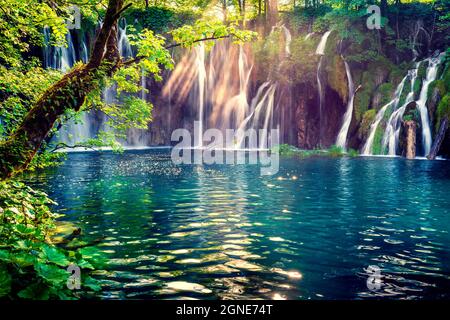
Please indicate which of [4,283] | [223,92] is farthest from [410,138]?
[4,283]

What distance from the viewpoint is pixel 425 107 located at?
33656mm

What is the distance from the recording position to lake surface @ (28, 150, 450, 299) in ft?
21.0

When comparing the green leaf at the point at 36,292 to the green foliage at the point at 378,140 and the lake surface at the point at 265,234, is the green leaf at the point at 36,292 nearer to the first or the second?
the lake surface at the point at 265,234

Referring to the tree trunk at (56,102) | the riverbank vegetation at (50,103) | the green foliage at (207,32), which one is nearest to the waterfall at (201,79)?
the riverbank vegetation at (50,103)

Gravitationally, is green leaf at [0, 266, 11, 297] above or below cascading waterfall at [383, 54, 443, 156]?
below

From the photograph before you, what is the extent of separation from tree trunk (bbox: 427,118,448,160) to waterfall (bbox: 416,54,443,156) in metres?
1.33

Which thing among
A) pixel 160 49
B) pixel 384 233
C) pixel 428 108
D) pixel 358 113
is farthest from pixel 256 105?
pixel 160 49

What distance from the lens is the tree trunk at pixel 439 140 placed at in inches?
1210

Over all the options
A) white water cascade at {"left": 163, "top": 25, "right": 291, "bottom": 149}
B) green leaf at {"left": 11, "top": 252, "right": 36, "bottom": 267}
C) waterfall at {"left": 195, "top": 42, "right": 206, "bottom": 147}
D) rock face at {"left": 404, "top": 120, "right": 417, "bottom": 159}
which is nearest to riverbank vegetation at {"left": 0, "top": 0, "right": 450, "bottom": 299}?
green leaf at {"left": 11, "top": 252, "right": 36, "bottom": 267}

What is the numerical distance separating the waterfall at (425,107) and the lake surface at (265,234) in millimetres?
15152

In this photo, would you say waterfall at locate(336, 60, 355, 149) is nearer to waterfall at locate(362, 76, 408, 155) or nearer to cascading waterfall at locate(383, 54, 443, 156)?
waterfall at locate(362, 76, 408, 155)

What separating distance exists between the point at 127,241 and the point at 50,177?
13260 mm

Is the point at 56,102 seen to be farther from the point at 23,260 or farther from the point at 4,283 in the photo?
the point at 4,283

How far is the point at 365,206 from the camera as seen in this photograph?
13.3m
